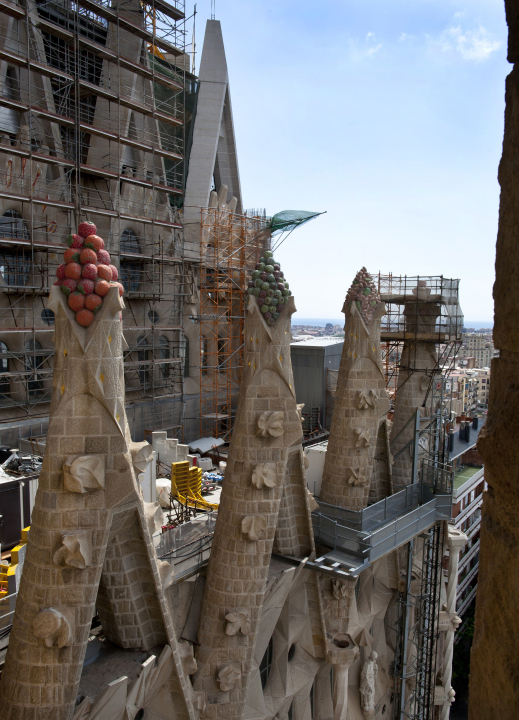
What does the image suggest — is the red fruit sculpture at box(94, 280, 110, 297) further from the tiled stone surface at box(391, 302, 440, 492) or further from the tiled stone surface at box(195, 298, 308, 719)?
the tiled stone surface at box(391, 302, 440, 492)

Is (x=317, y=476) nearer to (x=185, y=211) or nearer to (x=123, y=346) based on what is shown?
(x=123, y=346)

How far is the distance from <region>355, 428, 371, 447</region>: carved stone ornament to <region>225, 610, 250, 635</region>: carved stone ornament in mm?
4475

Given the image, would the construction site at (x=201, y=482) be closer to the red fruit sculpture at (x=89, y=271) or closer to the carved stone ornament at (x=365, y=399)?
the carved stone ornament at (x=365, y=399)

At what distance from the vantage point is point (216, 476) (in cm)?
1491

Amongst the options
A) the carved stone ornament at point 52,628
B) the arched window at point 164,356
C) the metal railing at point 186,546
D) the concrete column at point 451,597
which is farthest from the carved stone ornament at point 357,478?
the arched window at point 164,356

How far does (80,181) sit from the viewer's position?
17453 mm

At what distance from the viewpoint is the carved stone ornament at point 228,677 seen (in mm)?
8094

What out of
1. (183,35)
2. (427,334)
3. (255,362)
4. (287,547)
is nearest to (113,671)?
(287,547)

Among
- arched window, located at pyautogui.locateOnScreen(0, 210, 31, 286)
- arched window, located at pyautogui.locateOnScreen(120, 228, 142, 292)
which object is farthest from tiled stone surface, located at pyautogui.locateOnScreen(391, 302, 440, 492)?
arched window, located at pyautogui.locateOnScreen(0, 210, 31, 286)

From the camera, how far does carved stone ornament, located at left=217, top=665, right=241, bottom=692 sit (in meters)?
8.09

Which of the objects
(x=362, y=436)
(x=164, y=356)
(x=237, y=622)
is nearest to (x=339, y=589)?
(x=362, y=436)

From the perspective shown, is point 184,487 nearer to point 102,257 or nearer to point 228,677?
point 228,677

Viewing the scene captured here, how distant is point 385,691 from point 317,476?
525 centimetres

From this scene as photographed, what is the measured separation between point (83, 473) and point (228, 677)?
4.21 meters
